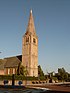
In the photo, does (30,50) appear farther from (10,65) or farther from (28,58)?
(10,65)

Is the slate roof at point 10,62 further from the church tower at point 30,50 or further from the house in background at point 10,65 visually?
the church tower at point 30,50

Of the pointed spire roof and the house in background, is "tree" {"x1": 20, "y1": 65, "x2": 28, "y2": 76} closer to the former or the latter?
the house in background

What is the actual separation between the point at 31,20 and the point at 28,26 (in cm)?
318

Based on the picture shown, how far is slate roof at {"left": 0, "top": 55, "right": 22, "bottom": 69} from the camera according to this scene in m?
102

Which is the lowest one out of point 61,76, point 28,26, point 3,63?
point 61,76

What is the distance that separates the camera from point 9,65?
103 meters

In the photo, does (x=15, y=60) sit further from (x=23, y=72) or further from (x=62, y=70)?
Result: (x=62, y=70)

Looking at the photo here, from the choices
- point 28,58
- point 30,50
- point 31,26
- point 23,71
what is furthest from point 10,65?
point 31,26

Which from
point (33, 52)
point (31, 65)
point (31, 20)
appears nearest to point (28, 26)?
point (31, 20)

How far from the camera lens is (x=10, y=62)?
10488 centimetres

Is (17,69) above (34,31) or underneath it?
underneath

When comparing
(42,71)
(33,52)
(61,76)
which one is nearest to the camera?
(33,52)

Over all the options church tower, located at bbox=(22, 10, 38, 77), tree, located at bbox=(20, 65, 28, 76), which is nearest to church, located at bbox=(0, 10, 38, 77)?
church tower, located at bbox=(22, 10, 38, 77)

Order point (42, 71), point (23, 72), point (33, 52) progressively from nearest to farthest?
point (23, 72) → point (33, 52) → point (42, 71)
